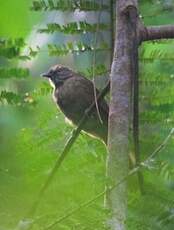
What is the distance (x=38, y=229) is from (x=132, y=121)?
46 cm

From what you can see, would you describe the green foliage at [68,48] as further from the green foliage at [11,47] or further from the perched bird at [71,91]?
the perched bird at [71,91]

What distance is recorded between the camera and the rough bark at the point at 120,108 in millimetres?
1471

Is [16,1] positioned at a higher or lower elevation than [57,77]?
higher

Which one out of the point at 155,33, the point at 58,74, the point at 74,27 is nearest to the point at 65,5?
the point at 74,27

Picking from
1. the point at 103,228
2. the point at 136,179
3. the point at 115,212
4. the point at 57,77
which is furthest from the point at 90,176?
the point at 57,77

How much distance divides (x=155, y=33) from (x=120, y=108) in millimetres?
Result: 226

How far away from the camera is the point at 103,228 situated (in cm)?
129

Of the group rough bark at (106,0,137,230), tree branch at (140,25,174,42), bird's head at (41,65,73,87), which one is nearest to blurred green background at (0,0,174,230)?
rough bark at (106,0,137,230)

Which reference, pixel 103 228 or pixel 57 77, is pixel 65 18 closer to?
pixel 57 77

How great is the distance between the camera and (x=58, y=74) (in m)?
3.06

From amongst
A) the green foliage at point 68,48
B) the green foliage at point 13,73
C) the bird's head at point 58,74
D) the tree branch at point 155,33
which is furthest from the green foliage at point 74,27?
the bird's head at point 58,74

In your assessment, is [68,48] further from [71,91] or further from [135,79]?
[71,91]

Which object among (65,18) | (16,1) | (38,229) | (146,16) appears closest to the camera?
(38,229)

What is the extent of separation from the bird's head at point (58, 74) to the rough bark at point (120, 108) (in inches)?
54.2
